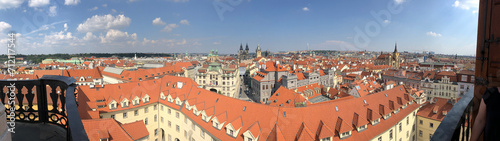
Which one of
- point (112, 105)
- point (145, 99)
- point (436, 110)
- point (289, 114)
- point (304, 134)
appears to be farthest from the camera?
point (145, 99)

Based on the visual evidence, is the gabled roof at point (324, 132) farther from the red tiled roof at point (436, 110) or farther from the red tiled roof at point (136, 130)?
the red tiled roof at point (436, 110)

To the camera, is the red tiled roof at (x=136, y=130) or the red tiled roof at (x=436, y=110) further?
the red tiled roof at (x=436, y=110)

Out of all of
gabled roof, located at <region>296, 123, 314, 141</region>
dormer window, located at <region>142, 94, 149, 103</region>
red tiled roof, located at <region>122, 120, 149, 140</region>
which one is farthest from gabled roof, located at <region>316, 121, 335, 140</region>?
dormer window, located at <region>142, 94, 149, 103</region>

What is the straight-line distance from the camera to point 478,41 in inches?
111

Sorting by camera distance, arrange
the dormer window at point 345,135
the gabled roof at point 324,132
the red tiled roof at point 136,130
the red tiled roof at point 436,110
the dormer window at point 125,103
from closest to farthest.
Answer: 1. the gabled roof at point 324,132
2. the dormer window at point 345,135
3. the red tiled roof at point 136,130
4. the red tiled roof at point 436,110
5. the dormer window at point 125,103

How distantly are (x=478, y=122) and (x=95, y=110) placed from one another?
22.6 meters

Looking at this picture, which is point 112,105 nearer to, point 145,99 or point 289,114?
point 145,99

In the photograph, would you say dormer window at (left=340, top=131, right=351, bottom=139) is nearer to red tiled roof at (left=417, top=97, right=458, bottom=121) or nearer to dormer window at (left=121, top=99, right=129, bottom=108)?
red tiled roof at (left=417, top=97, right=458, bottom=121)

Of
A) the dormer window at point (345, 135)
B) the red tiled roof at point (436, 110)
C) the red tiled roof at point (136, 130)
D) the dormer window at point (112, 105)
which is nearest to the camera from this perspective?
the dormer window at point (345, 135)

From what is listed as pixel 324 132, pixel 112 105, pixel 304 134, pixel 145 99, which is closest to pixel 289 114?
pixel 304 134

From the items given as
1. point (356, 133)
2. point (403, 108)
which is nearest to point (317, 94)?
point (403, 108)

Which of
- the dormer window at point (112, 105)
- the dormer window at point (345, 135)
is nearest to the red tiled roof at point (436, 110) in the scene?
the dormer window at point (345, 135)

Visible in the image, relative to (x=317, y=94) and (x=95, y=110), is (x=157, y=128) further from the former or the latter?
(x=317, y=94)

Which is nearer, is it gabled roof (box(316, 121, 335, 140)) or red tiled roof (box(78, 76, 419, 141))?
gabled roof (box(316, 121, 335, 140))
